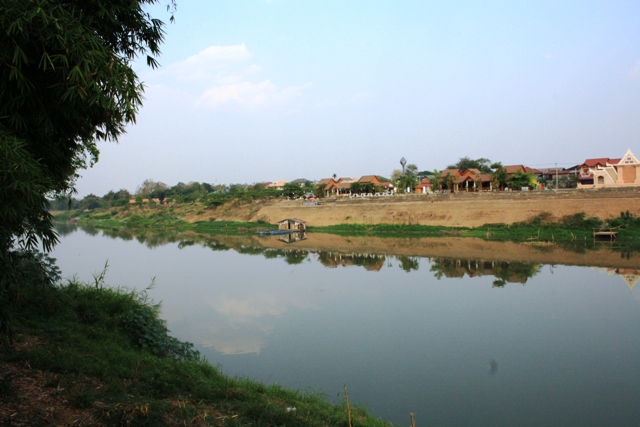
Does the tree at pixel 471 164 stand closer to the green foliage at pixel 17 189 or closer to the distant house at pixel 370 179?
the distant house at pixel 370 179

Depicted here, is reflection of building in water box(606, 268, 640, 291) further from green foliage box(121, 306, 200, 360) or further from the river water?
green foliage box(121, 306, 200, 360)

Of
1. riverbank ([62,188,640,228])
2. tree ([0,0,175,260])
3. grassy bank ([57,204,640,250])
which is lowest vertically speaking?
grassy bank ([57,204,640,250])

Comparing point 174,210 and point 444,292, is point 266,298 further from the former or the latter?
point 174,210

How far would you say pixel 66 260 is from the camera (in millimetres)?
23078

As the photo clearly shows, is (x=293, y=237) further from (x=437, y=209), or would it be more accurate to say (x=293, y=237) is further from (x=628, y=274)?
(x=628, y=274)

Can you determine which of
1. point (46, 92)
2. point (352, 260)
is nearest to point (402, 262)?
point (352, 260)

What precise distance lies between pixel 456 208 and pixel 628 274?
700 inches

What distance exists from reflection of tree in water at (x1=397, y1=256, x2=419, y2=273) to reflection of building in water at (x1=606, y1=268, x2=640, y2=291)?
6800 mm

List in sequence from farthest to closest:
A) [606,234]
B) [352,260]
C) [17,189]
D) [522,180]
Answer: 1. [522,180]
2. [606,234]
3. [352,260]
4. [17,189]

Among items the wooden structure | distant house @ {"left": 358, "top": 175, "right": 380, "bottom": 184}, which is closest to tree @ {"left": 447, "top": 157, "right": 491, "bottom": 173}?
distant house @ {"left": 358, "top": 175, "right": 380, "bottom": 184}

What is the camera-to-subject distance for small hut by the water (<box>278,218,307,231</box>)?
3812 centimetres

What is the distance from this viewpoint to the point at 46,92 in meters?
Result: 4.00

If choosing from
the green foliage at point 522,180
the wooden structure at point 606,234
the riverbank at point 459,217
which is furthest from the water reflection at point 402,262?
the green foliage at point 522,180

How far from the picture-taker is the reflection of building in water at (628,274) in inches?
591
